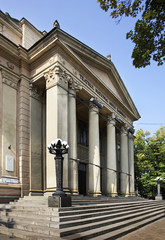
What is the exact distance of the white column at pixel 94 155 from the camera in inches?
Answer: 676

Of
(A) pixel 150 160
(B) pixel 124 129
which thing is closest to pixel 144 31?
(B) pixel 124 129

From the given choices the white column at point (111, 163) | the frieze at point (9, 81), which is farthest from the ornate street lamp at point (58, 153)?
the white column at point (111, 163)

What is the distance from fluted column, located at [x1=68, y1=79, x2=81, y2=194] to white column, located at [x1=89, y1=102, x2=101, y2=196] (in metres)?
2.75

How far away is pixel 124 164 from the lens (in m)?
24.5

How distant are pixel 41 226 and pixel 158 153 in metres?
27.5

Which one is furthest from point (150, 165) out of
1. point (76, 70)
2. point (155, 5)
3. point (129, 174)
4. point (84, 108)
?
point (155, 5)

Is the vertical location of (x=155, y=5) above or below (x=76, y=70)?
below

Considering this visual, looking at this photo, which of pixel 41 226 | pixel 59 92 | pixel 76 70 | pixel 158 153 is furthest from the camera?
pixel 158 153

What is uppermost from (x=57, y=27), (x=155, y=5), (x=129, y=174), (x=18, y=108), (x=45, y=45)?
(x=57, y=27)

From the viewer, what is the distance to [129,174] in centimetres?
2467

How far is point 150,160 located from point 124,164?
32.7ft

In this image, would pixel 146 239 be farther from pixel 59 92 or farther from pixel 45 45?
pixel 45 45

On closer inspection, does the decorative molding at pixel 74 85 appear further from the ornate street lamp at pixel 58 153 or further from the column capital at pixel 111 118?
the ornate street lamp at pixel 58 153

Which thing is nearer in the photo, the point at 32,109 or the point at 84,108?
the point at 32,109
